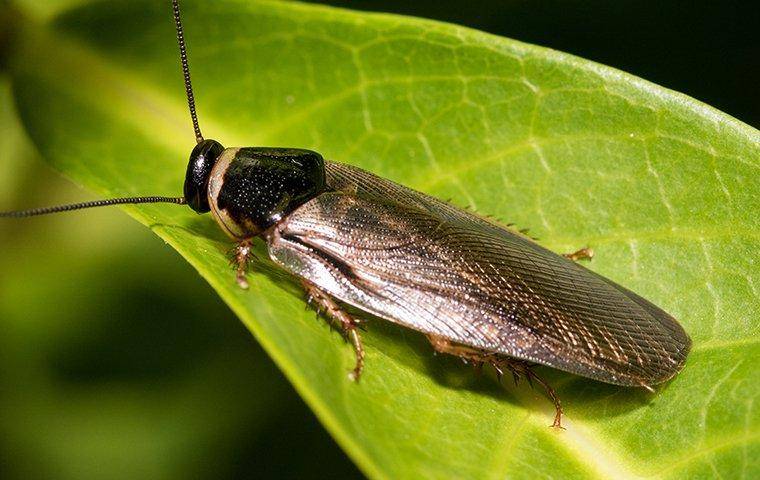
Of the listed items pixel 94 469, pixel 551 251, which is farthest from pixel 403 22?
pixel 94 469

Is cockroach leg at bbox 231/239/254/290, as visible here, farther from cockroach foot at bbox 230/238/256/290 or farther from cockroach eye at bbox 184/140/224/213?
cockroach eye at bbox 184/140/224/213

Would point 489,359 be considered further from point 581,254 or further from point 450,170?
point 450,170

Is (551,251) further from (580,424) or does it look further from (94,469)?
(94,469)

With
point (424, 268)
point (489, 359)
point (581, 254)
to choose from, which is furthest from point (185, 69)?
point (581, 254)

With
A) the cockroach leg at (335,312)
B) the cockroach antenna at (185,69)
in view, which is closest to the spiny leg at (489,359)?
the cockroach leg at (335,312)

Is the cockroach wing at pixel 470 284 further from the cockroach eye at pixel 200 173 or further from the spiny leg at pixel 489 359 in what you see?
the cockroach eye at pixel 200 173

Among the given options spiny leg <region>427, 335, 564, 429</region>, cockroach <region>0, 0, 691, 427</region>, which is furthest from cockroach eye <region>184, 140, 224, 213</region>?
spiny leg <region>427, 335, 564, 429</region>

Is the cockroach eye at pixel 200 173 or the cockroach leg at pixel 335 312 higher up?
the cockroach eye at pixel 200 173

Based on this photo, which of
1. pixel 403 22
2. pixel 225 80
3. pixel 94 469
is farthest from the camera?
pixel 94 469
